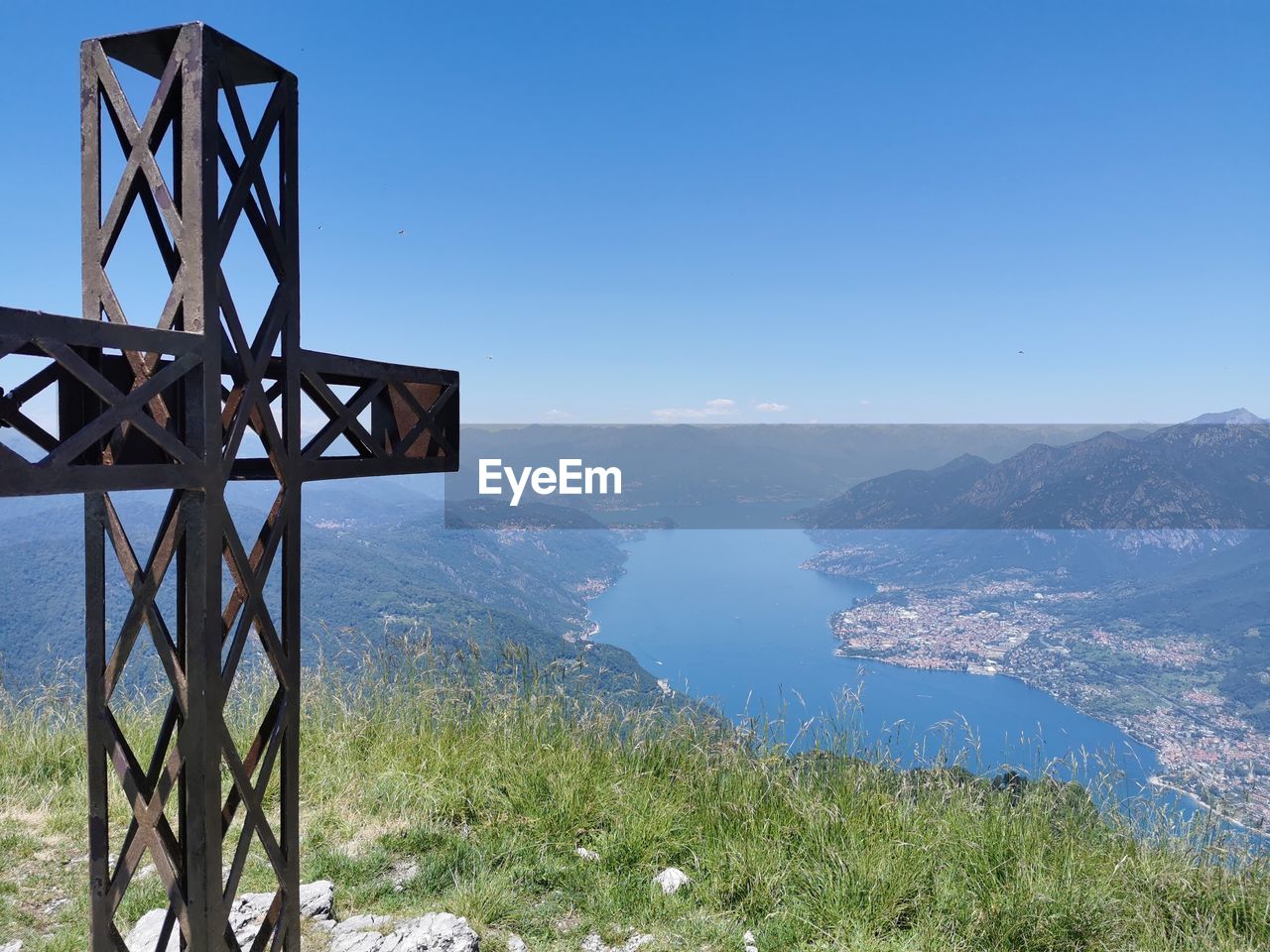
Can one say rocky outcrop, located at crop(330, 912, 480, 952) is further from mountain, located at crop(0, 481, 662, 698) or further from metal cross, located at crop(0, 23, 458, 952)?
mountain, located at crop(0, 481, 662, 698)

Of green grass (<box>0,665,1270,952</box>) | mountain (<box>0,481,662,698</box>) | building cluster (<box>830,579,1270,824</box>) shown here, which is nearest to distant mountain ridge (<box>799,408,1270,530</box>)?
building cluster (<box>830,579,1270,824</box>)

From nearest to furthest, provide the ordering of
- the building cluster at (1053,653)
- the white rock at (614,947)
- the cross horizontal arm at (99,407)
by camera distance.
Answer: the cross horizontal arm at (99,407)
the white rock at (614,947)
the building cluster at (1053,653)

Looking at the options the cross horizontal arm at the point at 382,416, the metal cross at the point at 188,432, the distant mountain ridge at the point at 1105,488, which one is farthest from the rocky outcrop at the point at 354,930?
the distant mountain ridge at the point at 1105,488

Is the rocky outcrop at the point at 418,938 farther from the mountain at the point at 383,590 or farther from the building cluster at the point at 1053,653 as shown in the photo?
the building cluster at the point at 1053,653

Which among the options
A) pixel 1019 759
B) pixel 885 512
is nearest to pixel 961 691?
pixel 885 512

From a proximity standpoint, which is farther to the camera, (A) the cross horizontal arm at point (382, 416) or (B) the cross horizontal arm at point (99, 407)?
(A) the cross horizontal arm at point (382, 416)

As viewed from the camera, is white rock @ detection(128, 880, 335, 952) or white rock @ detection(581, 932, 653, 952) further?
white rock @ detection(581, 932, 653, 952)

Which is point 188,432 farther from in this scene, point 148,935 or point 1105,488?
point 1105,488
